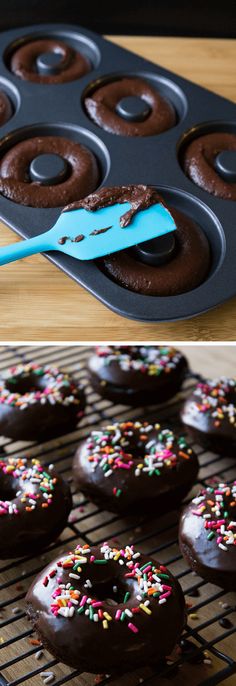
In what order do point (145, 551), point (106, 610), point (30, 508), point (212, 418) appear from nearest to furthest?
1. point (106, 610)
2. point (30, 508)
3. point (145, 551)
4. point (212, 418)

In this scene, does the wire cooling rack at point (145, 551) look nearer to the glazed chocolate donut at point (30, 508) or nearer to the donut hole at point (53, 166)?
the glazed chocolate donut at point (30, 508)

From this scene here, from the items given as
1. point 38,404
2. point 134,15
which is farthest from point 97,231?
point 134,15

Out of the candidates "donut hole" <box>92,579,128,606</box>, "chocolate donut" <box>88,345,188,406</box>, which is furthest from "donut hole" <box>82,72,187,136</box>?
"donut hole" <box>92,579,128,606</box>

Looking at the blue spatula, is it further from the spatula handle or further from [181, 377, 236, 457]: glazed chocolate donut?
[181, 377, 236, 457]: glazed chocolate donut

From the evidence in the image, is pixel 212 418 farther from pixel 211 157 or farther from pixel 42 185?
pixel 42 185

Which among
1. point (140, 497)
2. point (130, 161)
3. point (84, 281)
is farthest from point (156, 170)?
point (140, 497)

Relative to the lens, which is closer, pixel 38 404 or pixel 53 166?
pixel 53 166
